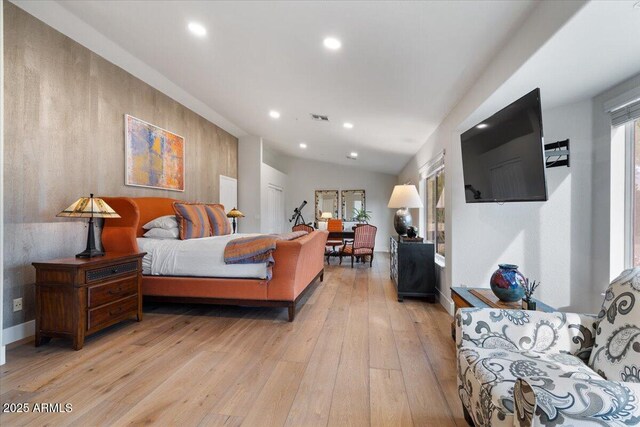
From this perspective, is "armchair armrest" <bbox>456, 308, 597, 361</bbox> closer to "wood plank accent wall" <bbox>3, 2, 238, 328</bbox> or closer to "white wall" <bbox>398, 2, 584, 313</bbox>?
"white wall" <bbox>398, 2, 584, 313</bbox>

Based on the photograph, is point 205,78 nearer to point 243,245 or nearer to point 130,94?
point 130,94

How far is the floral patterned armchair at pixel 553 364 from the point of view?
0.78 meters

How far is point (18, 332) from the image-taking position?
244 centimetres

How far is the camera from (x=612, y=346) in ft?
4.13

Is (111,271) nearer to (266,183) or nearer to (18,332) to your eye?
(18,332)

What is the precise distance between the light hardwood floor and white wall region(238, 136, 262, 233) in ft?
12.2

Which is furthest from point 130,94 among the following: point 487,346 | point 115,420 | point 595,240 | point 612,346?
point 595,240

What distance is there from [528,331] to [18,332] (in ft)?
12.2

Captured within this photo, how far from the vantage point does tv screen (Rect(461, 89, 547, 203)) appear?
1.72 metres

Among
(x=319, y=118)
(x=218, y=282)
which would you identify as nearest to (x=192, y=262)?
(x=218, y=282)

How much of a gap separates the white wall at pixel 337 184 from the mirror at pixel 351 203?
0.13 metres

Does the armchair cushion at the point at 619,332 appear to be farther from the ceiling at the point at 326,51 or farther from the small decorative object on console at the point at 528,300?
the ceiling at the point at 326,51

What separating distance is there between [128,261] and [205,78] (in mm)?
2479

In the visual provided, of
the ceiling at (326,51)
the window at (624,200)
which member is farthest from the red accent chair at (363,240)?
the window at (624,200)
